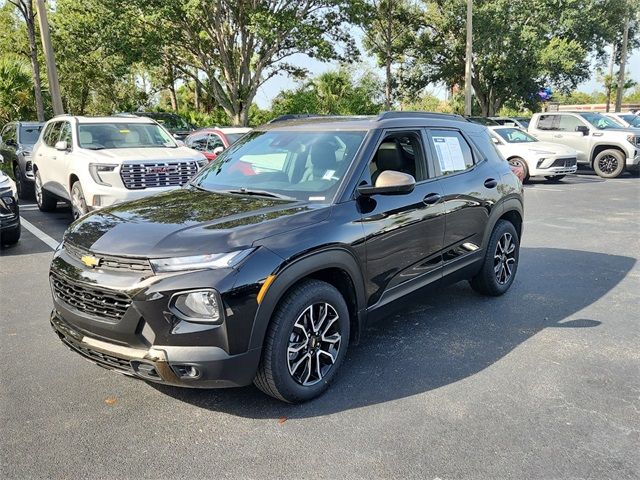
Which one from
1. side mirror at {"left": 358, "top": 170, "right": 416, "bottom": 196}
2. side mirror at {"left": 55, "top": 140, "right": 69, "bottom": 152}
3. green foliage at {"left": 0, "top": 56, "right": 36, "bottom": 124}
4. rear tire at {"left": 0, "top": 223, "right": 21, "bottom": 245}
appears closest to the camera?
side mirror at {"left": 358, "top": 170, "right": 416, "bottom": 196}

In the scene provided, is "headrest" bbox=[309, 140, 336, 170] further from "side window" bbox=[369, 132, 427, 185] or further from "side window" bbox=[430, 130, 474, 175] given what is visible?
"side window" bbox=[430, 130, 474, 175]

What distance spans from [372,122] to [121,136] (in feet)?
19.7

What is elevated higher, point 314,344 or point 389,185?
point 389,185

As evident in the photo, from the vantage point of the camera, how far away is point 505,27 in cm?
2466

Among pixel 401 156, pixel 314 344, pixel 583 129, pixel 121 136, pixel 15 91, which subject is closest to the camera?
pixel 314 344

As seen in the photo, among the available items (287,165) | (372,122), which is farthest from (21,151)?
(372,122)

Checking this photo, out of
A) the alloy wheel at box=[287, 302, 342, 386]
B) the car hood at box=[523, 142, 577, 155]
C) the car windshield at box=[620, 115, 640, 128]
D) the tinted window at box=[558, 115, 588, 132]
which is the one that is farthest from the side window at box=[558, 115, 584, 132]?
the alloy wheel at box=[287, 302, 342, 386]

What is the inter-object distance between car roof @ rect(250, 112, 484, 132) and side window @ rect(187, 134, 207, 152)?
7467mm

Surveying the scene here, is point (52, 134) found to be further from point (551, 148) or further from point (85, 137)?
point (551, 148)

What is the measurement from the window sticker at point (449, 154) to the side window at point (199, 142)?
7995 mm

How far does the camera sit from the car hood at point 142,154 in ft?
25.5

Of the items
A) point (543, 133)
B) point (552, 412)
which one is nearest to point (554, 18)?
point (543, 133)

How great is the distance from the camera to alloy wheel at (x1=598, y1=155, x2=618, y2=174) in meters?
15.6

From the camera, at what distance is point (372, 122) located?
405 cm
